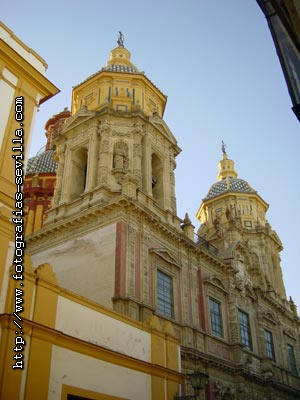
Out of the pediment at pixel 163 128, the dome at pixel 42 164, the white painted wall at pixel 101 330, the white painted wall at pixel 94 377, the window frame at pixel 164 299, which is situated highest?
the dome at pixel 42 164

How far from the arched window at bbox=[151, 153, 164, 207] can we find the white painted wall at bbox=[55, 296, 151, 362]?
11.8m

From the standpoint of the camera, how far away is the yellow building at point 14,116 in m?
9.46

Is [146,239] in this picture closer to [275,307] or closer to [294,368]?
[275,307]

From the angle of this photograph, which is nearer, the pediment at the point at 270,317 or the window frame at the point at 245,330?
the window frame at the point at 245,330

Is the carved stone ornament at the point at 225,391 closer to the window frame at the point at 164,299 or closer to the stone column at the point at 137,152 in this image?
the window frame at the point at 164,299

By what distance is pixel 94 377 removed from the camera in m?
10.3

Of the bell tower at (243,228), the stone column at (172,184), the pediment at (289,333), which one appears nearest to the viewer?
the stone column at (172,184)

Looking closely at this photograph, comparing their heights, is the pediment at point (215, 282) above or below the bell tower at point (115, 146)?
below

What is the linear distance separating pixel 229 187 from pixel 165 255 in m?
23.6

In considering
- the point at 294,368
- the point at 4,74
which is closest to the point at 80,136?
the point at 4,74

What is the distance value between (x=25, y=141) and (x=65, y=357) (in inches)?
197

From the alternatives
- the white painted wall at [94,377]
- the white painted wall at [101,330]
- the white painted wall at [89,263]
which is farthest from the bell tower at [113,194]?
the white painted wall at [94,377]

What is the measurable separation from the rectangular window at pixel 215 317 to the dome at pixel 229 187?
1993cm

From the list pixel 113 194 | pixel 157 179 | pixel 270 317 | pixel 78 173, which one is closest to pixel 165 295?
pixel 113 194
